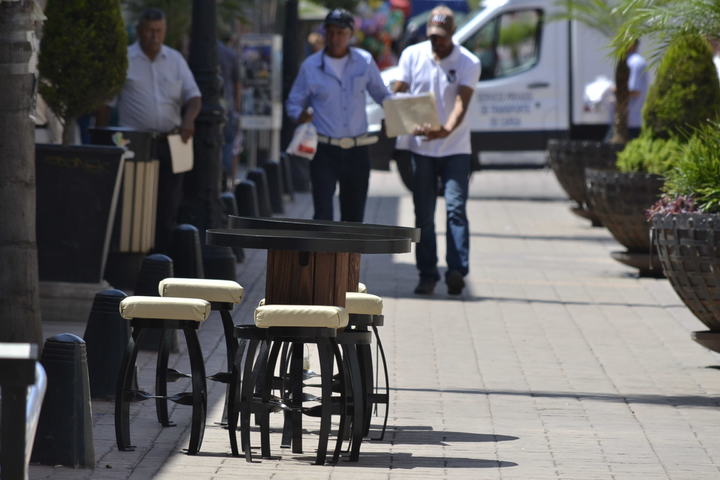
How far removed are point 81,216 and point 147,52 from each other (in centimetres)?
237

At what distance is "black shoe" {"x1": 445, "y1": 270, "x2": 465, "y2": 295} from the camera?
11633 mm

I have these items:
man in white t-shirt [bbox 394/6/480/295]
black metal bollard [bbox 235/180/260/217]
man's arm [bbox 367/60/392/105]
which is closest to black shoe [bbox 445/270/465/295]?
man in white t-shirt [bbox 394/6/480/295]

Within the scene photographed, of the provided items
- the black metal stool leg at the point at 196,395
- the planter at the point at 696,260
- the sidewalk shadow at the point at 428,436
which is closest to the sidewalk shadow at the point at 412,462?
the sidewalk shadow at the point at 428,436

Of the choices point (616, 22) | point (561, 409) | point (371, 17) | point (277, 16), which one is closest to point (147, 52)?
point (561, 409)

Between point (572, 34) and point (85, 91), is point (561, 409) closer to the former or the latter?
point (85, 91)

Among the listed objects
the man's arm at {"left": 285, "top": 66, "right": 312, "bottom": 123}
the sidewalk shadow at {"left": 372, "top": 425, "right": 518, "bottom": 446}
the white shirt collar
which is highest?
the white shirt collar

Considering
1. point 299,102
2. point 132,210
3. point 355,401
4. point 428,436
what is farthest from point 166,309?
point 299,102

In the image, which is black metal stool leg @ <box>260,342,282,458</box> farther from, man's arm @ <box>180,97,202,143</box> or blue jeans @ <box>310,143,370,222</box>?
man's arm @ <box>180,97,202,143</box>

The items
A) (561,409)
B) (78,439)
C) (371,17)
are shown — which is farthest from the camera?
(371,17)

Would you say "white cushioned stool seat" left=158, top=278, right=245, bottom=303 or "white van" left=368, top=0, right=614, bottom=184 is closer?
"white cushioned stool seat" left=158, top=278, right=245, bottom=303

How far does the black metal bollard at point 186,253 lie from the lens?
33.5ft

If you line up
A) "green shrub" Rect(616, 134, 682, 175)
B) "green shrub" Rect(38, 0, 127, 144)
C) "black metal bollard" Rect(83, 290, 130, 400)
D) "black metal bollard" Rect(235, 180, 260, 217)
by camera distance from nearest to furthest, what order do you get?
Result: "black metal bollard" Rect(83, 290, 130, 400)
"green shrub" Rect(38, 0, 127, 144)
"green shrub" Rect(616, 134, 682, 175)
"black metal bollard" Rect(235, 180, 260, 217)

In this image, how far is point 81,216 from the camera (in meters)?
9.89

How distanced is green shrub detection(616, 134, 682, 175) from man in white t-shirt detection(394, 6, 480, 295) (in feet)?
6.63
